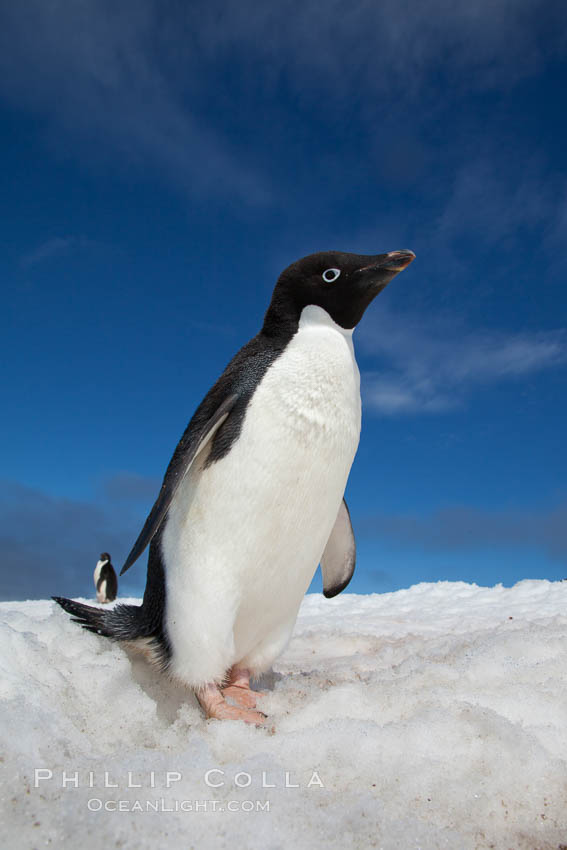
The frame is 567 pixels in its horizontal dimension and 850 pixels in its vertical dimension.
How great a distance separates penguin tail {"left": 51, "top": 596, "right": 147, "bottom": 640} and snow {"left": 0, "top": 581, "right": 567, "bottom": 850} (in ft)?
0.21

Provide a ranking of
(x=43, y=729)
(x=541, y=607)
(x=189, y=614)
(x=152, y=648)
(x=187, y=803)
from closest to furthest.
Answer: (x=187, y=803) → (x=43, y=729) → (x=189, y=614) → (x=152, y=648) → (x=541, y=607)

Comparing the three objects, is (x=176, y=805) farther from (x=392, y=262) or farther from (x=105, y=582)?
(x=105, y=582)

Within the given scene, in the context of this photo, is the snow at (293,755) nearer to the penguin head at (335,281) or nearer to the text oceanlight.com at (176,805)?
the text oceanlight.com at (176,805)

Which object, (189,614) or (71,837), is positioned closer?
(71,837)

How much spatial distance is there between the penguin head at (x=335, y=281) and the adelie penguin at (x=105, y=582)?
12745 millimetres

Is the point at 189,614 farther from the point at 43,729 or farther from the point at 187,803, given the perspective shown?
the point at 187,803

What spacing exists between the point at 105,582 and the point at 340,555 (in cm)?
1201

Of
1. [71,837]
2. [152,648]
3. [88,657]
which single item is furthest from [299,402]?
[71,837]

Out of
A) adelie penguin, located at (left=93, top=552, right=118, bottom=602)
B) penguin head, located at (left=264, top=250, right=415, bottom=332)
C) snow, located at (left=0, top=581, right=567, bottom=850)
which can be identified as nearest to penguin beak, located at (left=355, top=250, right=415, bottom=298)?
penguin head, located at (left=264, top=250, right=415, bottom=332)

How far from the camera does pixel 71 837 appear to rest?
4.41ft

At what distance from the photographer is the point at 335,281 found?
286 cm

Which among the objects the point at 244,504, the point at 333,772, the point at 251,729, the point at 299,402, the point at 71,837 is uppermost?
the point at 299,402

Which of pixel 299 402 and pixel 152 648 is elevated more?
pixel 299 402

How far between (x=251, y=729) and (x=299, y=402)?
1.31 m
